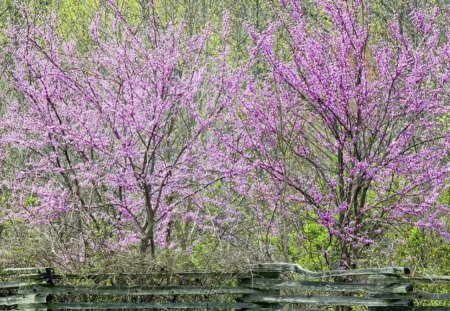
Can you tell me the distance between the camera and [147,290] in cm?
835

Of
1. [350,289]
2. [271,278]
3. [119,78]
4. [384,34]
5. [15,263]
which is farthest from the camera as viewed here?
[384,34]

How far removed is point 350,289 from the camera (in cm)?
762

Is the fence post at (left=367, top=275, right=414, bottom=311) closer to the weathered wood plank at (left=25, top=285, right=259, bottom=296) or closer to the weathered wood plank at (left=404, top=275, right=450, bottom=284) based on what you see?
the weathered wood plank at (left=404, top=275, right=450, bottom=284)

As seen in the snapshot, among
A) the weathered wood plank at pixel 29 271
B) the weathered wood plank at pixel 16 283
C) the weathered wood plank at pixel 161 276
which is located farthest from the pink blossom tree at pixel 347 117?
the weathered wood plank at pixel 16 283

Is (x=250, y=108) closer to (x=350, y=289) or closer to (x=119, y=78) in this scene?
(x=119, y=78)

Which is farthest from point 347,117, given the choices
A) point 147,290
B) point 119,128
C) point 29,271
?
point 29,271

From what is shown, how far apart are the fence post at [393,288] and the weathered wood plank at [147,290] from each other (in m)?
1.32

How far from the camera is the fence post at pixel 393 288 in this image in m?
7.39

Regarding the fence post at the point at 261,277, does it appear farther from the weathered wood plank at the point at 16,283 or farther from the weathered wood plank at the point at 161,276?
the weathered wood plank at the point at 16,283

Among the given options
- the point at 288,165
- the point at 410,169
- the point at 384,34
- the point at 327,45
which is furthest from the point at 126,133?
the point at 384,34

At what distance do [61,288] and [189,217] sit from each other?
2305mm

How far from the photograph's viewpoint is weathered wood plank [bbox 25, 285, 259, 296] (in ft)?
26.9

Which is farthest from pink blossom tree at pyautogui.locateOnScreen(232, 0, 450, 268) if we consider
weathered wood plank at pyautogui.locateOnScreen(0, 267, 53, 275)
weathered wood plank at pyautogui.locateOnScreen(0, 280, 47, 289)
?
weathered wood plank at pyautogui.locateOnScreen(0, 280, 47, 289)

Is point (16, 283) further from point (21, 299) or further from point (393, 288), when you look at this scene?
point (393, 288)
